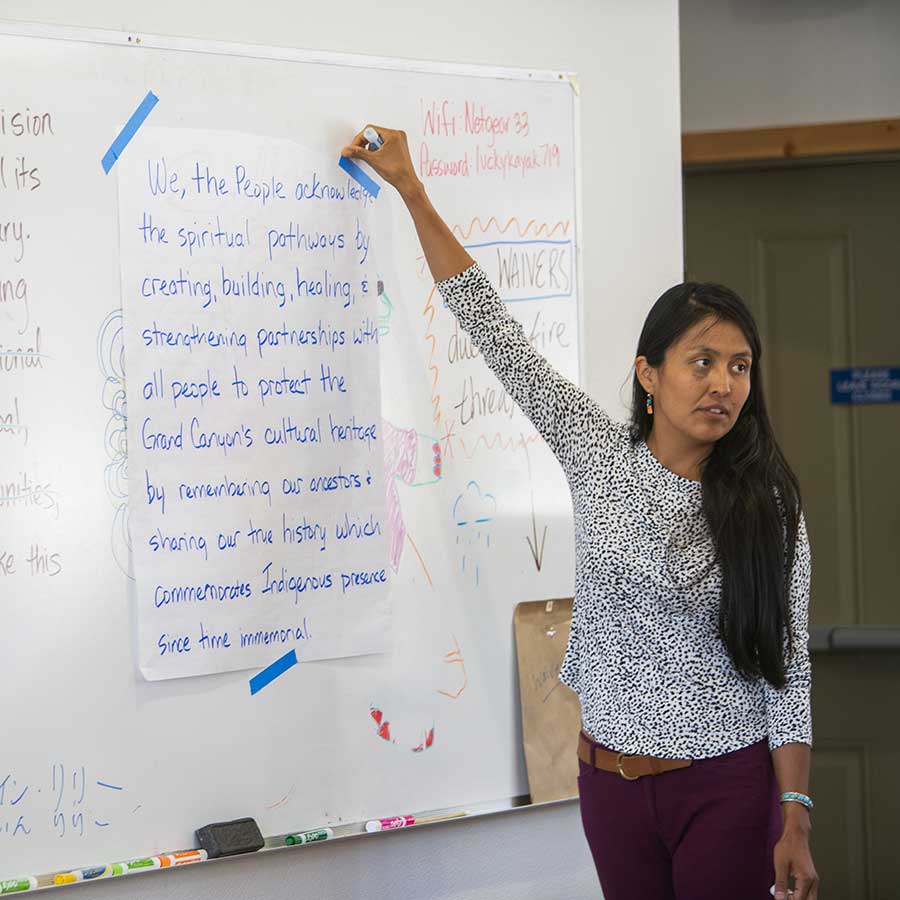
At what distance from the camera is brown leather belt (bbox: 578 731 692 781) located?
1.53 m

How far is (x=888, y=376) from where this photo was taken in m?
2.75

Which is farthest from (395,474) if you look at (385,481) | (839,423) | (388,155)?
(839,423)

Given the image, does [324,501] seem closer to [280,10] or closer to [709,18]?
[280,10]

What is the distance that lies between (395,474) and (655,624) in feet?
1.85

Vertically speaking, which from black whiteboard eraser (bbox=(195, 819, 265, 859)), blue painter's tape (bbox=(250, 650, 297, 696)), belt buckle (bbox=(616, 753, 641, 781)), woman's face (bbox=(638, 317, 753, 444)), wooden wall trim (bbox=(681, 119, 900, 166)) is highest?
wooden wall trim (bbox=(681, 119, 900, 166))

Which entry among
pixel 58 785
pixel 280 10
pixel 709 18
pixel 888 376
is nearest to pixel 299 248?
pixel 280 10

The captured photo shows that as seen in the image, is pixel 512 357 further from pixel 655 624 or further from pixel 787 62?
pixel 787 62

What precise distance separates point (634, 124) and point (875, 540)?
1237mm

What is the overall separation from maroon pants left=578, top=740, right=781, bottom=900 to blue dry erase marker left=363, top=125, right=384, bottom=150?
1.04 metres

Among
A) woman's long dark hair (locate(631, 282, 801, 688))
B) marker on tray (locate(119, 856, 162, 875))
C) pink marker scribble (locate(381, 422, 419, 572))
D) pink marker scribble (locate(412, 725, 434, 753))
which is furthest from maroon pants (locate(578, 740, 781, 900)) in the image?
marker on tray (locate(119, 856, 162, 875))

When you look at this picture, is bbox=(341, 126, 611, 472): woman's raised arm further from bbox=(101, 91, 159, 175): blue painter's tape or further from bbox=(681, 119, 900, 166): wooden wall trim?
bbox=(681, 119, 900, 166): wooden wall trim

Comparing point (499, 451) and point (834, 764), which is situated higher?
point (499, 451)

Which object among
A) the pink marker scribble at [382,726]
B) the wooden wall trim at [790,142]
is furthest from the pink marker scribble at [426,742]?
the wooden wall trim at [790,142]

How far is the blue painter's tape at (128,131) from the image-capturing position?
172 centimetres
